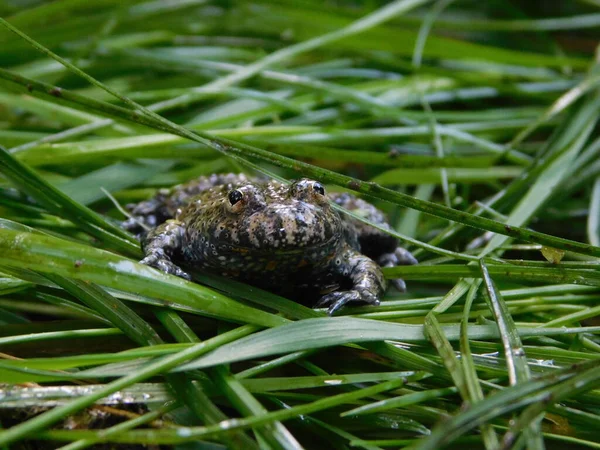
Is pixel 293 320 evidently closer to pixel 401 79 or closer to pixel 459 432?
pixel 459 432

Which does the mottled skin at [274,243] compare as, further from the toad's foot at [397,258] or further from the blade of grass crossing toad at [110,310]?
the blade of grass crossing toad at [110,310]

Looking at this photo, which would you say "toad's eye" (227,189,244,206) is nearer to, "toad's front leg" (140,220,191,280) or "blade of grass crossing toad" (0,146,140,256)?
"toad's front leg" (140,220,191,280)

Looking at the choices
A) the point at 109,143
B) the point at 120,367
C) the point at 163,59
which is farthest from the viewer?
the point at 163,59

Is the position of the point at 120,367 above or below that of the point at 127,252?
below

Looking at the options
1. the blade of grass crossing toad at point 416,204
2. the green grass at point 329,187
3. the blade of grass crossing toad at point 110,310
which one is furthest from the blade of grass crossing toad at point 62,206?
the blade of grass crossing toad at point 416,204

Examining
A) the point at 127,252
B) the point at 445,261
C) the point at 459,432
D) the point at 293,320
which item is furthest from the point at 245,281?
the point at 459,432

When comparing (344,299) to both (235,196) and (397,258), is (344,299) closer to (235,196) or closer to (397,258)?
(235,196)

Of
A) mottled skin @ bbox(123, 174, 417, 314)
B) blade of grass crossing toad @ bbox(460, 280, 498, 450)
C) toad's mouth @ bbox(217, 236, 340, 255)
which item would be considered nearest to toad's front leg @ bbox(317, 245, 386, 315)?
mottled skin @ bbox(123, 174, 417, 314)

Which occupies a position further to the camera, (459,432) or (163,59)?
(163,59)
